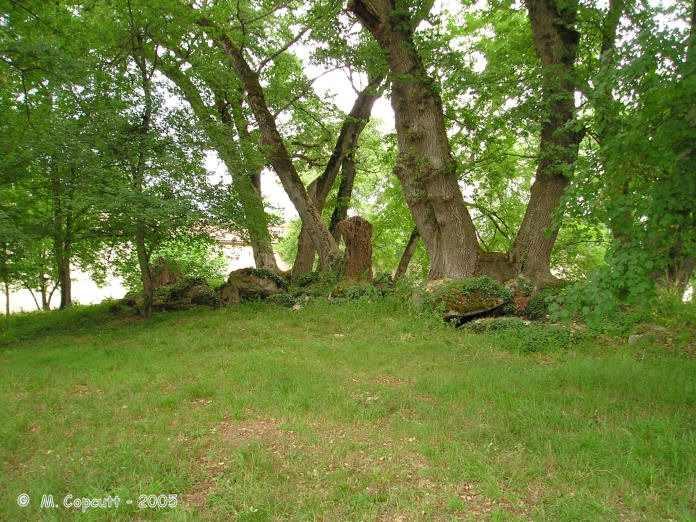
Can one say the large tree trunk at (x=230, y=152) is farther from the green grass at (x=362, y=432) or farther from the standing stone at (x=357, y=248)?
the green grass at (x=362, y=432)

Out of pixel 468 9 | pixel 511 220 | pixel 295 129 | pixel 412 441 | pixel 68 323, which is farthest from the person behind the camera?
pixel 295 129

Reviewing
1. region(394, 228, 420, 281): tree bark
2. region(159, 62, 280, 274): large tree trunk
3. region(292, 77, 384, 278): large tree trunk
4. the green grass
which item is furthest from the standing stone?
the green grass

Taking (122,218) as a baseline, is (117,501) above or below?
below

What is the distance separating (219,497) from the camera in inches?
133

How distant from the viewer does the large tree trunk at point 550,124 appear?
905cm

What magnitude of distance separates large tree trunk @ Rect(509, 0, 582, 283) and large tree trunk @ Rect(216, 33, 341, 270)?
221 inches

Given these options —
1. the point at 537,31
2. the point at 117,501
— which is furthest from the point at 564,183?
the point at 117,501

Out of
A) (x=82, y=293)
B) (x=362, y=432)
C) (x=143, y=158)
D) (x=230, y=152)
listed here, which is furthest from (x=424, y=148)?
(x=82, y=293)

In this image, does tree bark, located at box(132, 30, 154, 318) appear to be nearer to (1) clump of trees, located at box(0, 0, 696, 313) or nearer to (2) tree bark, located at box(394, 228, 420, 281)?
(1) clump of trees, located at box(0, 0, 696, 313)

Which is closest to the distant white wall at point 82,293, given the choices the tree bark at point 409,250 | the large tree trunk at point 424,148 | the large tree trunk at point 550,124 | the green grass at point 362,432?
the tree bark at point 409,250

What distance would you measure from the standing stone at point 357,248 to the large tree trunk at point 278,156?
0.89m

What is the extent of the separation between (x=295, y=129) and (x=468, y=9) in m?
7.56

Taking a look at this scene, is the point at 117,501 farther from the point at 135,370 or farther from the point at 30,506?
the point at 135,370

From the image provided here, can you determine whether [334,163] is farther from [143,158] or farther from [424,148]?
[143,158]
